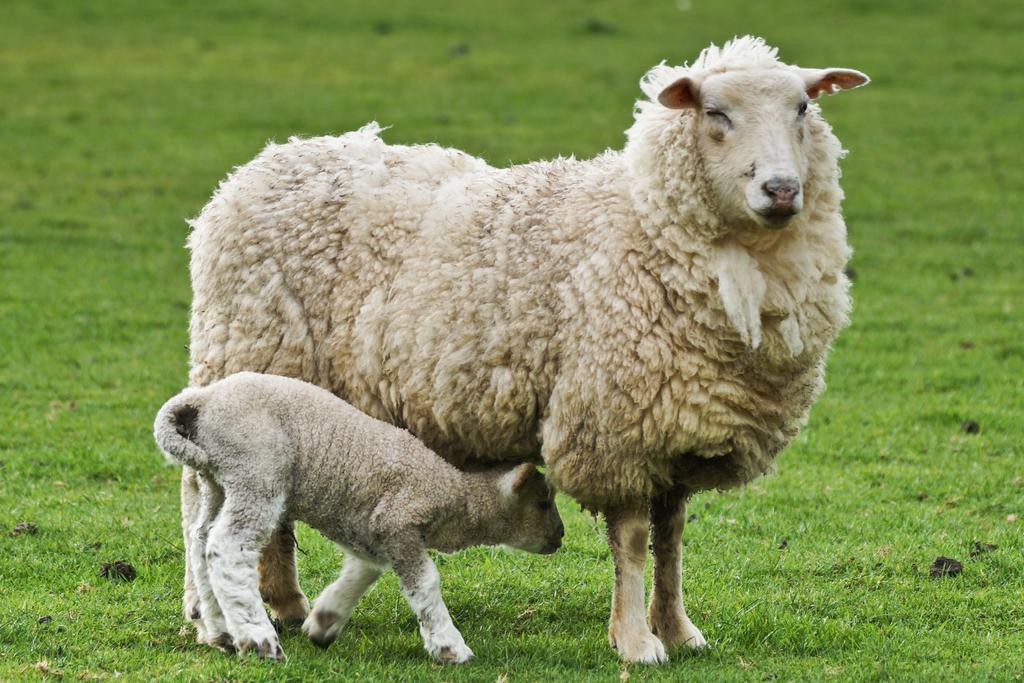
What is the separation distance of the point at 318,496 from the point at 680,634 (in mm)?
1664

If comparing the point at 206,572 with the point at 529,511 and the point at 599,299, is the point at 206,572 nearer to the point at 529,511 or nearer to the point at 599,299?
the point at 529,511

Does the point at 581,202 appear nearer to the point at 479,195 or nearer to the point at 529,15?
the point at 479,195

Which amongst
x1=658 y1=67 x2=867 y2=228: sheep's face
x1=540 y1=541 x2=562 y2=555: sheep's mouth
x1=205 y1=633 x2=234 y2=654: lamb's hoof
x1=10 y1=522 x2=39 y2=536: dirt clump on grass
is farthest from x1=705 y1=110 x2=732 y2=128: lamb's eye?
x1=10 y1=522 x2=39 y2=536: dirt clump on grass

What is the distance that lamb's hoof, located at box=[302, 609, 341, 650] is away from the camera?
639 cm

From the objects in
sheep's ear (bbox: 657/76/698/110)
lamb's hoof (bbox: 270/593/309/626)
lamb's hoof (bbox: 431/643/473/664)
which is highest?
sheep's ear (bbox: 657/76/698/110)

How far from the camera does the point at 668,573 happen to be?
21.8 ft

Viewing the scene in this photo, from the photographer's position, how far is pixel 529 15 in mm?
26594

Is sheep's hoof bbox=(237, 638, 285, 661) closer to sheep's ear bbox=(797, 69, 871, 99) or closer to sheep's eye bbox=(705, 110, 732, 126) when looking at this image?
sheep's eye bbox=(705, 110, 732, 126)

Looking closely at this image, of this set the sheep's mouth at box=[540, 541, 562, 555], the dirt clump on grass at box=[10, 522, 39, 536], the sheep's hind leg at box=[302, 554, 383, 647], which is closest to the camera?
the sheep's hind leg at box=[302, 554, 383, 647]

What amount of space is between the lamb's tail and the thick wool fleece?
802mm

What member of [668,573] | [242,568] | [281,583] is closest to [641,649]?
[668,573]

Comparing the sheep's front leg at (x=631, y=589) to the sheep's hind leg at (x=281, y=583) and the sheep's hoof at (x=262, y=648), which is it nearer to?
the sheep's hoof at (x=262, y=648)

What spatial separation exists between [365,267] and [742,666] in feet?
7.53

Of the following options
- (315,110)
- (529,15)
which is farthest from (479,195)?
(529,15)
